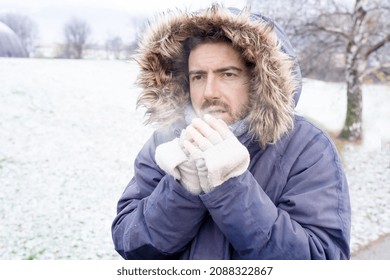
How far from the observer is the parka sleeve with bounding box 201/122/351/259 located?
2.50 ft

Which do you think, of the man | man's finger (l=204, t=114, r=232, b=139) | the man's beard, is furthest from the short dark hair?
man's finger (l=204, t=114, r=232, b=139)

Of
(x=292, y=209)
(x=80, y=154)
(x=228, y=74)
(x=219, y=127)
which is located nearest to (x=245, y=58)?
(x=228, y=74)

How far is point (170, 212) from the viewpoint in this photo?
806 millimetres

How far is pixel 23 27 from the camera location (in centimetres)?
168

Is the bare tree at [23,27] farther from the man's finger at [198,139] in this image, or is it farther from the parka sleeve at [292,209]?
the parka sleeve at [292,209]

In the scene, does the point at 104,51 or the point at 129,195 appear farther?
the point at 104,51

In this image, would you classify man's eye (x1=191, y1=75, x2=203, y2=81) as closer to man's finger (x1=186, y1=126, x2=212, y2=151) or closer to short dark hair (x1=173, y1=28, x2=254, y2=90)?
short dark hair (x1=173, y1=28, x2=254, y2=90)

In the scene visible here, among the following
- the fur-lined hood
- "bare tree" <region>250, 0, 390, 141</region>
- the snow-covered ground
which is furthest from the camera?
"bare tree" <region>250, 0, 390, 141</region>

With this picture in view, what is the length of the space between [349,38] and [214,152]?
464cm

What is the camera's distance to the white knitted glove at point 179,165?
77cm

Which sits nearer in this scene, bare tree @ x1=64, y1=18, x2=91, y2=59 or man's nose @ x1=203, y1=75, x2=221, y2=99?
man's nose @ x1=203, y1=75, x2=221, y2=99

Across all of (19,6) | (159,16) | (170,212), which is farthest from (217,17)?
(19,6)

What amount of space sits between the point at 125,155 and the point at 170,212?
140 inches
